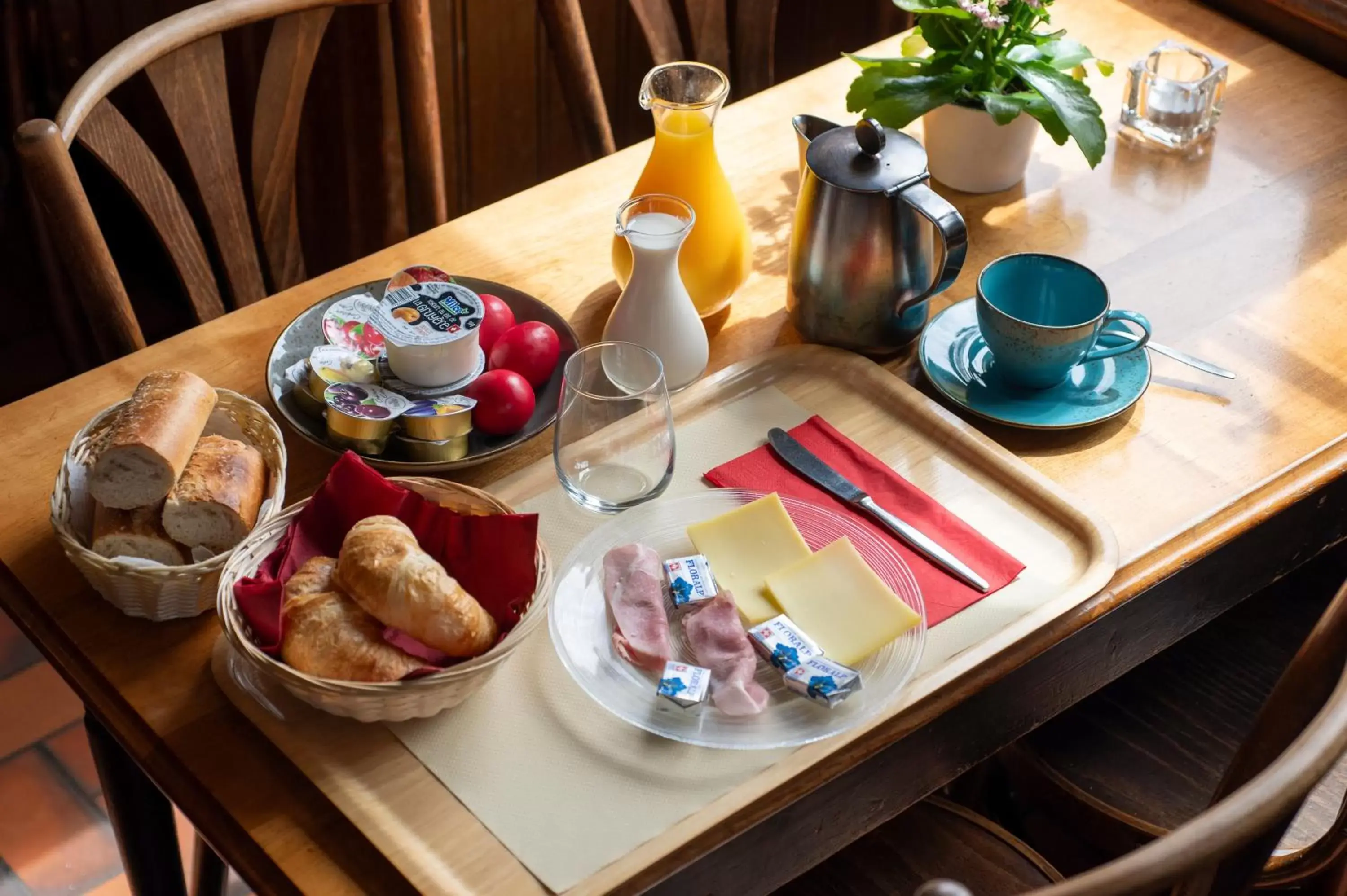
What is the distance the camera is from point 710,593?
3.27ft

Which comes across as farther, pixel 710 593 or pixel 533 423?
pixel 533 423

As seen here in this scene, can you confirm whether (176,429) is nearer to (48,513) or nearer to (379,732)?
(48,513)

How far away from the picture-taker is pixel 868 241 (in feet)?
3.93

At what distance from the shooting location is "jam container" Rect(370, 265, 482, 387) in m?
1.12

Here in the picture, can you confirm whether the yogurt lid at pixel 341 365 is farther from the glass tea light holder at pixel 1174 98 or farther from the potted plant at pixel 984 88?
the glass tea light holder at pixel 1174 98

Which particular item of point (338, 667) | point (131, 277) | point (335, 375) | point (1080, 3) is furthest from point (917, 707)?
point (131, 277)

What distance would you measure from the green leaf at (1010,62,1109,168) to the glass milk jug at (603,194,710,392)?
0.38 m

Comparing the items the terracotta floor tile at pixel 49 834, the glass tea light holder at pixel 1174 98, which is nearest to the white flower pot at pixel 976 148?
the glass tea light holder at pixel 1174 98

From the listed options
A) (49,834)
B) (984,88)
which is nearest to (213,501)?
(984,88)

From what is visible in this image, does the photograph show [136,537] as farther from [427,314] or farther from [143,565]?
[427,314]

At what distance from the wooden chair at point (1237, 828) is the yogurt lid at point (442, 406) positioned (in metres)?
0.47

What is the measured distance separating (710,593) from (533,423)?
0.79ft

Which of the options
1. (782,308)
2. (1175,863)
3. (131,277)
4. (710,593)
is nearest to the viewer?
(1175,863)

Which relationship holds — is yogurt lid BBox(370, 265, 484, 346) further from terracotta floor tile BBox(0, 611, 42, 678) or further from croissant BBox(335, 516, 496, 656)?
terracotta floor tile BBox(0, 611, 42, 678)
